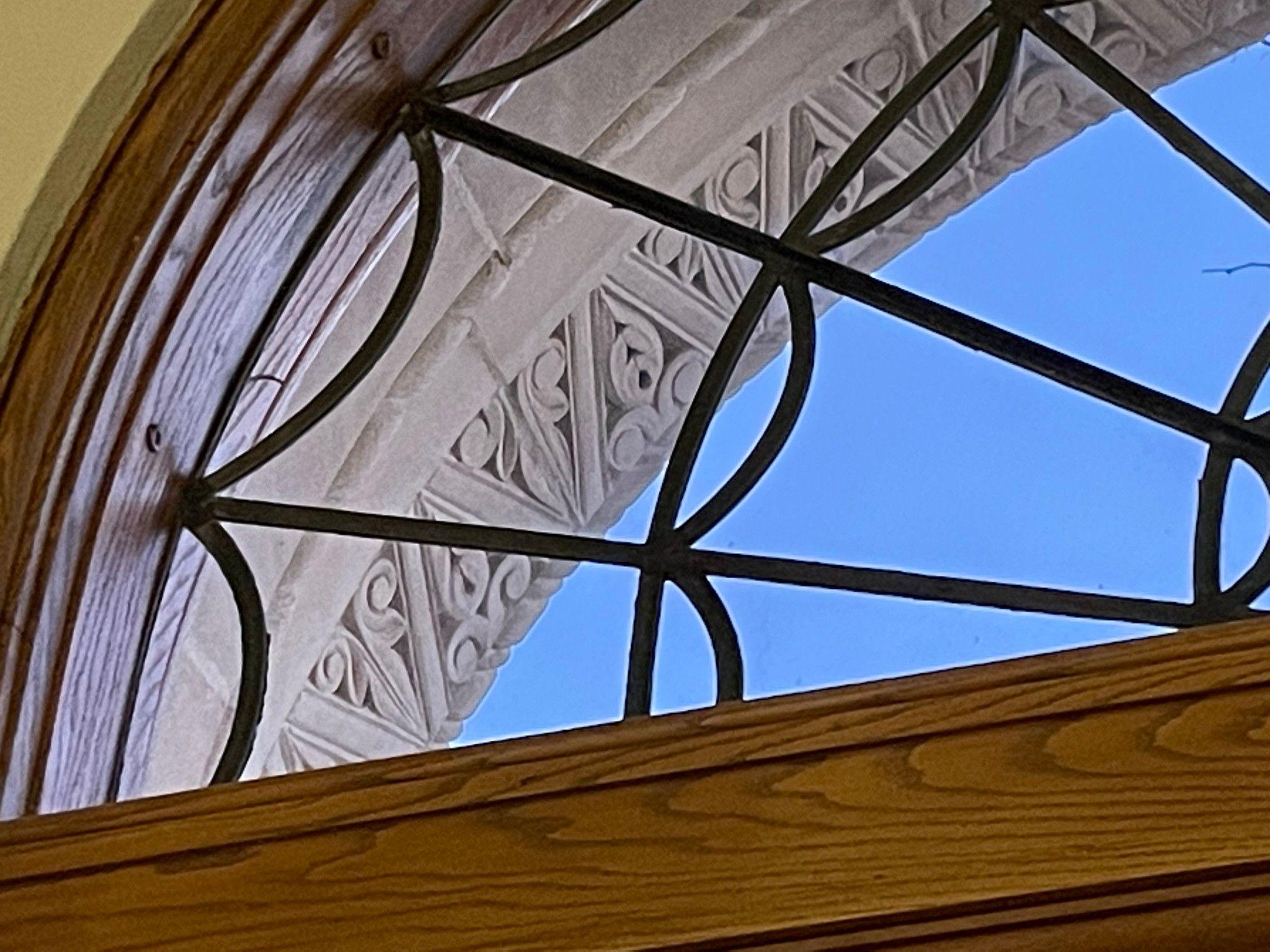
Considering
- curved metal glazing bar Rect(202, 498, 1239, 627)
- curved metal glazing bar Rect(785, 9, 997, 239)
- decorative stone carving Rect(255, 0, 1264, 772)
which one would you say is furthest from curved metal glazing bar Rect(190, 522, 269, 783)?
curved metal glazing bar Rect(785, 9, 997, 239)

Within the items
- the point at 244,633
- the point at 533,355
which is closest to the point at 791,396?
the point at 533,355

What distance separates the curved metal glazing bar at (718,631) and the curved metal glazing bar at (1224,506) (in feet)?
0.93

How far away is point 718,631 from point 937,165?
1.10 feet

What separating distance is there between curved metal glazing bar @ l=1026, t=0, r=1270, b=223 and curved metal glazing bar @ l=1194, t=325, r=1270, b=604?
0.10 metres

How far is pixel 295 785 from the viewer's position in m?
0.87

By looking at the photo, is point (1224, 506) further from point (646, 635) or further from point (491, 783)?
point (491, 783)

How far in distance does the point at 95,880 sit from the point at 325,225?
1.61ft

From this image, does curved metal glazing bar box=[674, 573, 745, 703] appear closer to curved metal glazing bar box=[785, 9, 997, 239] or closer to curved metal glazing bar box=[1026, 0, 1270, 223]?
curved metal glazing bar box=[785, 9, 997, 239]

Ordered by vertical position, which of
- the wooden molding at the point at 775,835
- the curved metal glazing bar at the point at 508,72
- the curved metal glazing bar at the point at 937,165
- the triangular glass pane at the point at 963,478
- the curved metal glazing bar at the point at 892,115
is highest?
the curved metal glazing bar at the point at 508,72

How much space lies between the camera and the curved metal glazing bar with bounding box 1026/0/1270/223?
1143 millimetres

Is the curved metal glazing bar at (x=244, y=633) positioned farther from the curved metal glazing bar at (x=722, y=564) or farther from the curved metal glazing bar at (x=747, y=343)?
the curved metal glazing bar at (x=747, y=343)

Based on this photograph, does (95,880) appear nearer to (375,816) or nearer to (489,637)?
(375,816)

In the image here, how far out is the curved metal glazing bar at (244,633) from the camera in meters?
1.15

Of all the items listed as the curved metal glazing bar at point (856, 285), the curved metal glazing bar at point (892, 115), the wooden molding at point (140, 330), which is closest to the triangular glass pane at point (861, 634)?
the curved metal glazing bar at point (856, 285)
